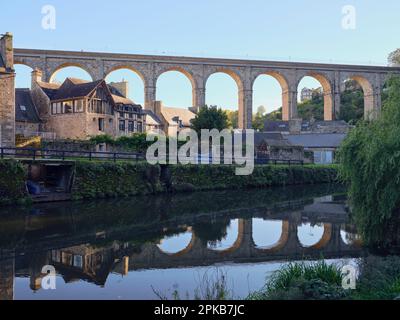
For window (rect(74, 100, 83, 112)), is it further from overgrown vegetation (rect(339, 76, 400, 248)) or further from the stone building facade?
overgrown vegetation (rect(339, 76, 400, 248))

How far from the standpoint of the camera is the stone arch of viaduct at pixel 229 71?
42.9 m

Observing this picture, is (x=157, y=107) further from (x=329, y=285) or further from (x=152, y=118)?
(x=329, y=285)

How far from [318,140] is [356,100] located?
24542 mm

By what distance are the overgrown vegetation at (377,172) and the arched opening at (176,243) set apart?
3847 mm

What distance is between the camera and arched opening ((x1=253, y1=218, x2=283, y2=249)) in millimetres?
10070

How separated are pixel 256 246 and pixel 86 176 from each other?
10.9 m

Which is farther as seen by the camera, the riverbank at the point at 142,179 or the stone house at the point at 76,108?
the stone house at the point at 76,108

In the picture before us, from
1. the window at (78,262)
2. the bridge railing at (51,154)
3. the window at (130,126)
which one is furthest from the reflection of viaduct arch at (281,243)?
the window at (130,126)

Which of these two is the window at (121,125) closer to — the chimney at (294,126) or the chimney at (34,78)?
the chimney at (34,78)

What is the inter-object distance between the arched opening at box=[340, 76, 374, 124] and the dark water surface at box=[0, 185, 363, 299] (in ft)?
125

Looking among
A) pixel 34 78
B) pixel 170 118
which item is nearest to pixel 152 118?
pixel 170 118

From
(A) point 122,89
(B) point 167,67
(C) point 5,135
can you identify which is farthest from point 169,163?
(B) point 167,67

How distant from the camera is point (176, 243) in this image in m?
9.87
